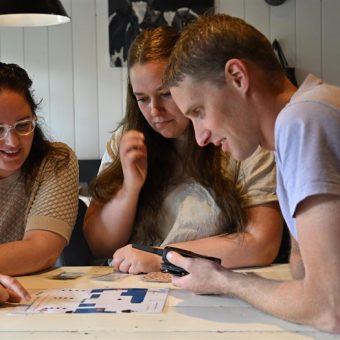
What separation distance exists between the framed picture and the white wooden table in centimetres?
290

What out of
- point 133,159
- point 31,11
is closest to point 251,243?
point 133,159

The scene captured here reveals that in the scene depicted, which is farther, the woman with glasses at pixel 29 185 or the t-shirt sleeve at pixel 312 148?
the woman with glasses at pixel 29 185

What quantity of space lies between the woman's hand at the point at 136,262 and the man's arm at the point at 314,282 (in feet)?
1.39

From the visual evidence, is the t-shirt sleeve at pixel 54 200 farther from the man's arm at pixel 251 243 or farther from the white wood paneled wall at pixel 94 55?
the white wood paneled wall at pixel 94 55

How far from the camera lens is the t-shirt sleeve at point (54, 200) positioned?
159cm

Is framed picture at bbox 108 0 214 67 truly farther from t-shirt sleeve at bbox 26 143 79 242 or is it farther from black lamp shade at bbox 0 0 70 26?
t-shirt sleeve at bbox 26 143 79 242

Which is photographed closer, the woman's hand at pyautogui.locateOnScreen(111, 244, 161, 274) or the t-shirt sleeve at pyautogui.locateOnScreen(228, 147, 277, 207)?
the woman's hand at pyautogui.locateOnScreen(111, 244, 161, 274)

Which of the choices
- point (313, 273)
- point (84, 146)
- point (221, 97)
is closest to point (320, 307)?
point (313, 273)

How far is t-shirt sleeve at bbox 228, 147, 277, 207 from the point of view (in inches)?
64.3

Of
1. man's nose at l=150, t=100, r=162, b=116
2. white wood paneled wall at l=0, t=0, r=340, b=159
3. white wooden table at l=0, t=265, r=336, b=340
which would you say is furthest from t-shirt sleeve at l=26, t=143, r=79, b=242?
white wood paneled wall at l=0, t=0, r=340, b=159

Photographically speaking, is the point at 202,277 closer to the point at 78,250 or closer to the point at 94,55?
the point at 78,250

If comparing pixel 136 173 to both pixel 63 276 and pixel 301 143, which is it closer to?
pixel 63 276

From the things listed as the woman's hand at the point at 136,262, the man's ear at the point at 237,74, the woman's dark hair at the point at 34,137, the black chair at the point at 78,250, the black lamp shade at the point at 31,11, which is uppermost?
the black lamp shade at the point at 31,11

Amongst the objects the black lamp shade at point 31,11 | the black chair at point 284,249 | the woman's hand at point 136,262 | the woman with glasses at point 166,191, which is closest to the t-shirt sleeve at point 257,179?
the woman with glasses at point 166,191
